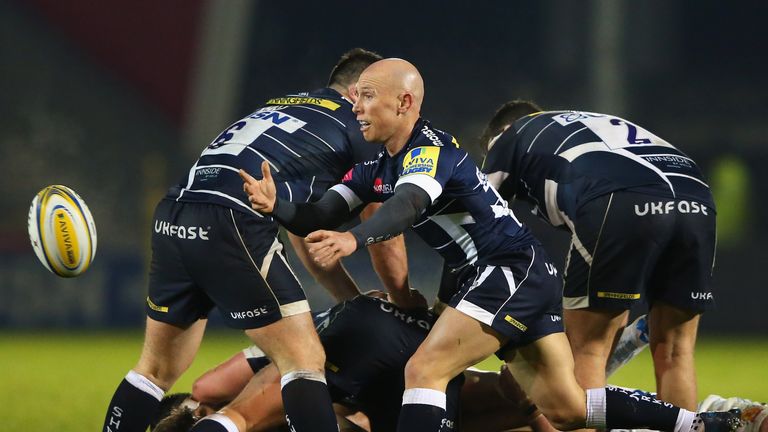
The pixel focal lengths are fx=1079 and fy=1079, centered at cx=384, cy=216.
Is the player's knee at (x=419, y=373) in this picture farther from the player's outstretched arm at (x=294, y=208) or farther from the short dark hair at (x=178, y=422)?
the short dark hair at (x=178, y=422)

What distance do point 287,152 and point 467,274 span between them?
3.48 ft

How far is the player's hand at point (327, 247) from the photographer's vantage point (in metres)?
3.76

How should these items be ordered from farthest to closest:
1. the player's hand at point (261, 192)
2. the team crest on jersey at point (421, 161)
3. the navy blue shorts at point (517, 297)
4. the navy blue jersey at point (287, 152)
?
the navy blue jersey at point (287, 152) < the navy blue shorts at point (517, 297) < the team crest on jersey at point (421, 161) < the player's hand at point (261, 192)

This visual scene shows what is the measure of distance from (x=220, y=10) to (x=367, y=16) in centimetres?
260

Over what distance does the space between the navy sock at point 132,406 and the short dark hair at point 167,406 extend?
0.15 meters

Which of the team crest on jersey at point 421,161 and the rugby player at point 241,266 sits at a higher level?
the team crest on jersey at point 421,161

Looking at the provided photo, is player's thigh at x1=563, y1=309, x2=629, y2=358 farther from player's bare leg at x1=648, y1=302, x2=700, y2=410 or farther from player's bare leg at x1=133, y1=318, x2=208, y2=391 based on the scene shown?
player's bare leg at x1=133, y1=318, x2=208, y2=391

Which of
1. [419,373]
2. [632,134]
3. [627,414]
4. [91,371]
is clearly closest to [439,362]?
[419,373]

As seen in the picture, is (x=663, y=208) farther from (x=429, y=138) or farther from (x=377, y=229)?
(x=377, y=229)

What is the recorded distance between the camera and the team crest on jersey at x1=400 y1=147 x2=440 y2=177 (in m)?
4.23

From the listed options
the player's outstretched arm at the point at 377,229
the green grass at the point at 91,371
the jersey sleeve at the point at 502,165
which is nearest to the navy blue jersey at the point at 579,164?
the jersey sleeve at the point at 502,165

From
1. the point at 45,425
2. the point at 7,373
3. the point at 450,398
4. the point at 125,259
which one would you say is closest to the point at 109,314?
the point at 125,259

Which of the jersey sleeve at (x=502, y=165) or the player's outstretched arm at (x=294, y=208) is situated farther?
the jersey sleeve at (x=502, y=165)

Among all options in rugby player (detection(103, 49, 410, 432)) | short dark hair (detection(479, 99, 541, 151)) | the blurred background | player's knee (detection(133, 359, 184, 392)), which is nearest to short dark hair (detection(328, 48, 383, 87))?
rugby player (detection(103, 49, 410, 432))
